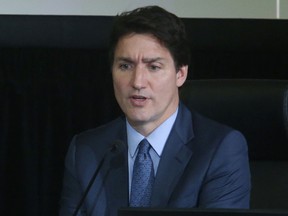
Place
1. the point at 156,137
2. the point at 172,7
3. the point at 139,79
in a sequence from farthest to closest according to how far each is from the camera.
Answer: the point at 172,7
the point at 156,137
the point at 139,79

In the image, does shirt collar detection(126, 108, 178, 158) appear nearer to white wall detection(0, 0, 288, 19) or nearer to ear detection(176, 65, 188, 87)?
ear detection(176, 65, 188, 87)

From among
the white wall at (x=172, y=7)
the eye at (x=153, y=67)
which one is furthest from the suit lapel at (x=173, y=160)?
the white wall at (x=172, y=7)

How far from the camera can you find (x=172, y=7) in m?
2.42

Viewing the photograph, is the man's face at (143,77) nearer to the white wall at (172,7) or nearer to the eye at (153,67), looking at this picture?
the eye at (153,67)

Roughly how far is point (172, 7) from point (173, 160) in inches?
43.5

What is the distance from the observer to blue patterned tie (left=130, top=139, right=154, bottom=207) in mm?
1433

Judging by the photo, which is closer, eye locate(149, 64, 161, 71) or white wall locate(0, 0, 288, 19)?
eye locate(149, 64, 161, 71)

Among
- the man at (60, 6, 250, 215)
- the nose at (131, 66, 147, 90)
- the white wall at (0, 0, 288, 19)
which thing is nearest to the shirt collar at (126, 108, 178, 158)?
the man at (60, 6, 250, 215)

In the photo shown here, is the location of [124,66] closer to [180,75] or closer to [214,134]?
[180,75]

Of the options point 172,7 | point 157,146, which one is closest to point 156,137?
point 157,146

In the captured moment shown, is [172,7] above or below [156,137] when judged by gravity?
above

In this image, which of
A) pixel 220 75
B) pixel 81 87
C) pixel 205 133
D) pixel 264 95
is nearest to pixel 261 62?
pixel 220 75

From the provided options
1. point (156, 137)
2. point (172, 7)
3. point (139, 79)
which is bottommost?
point (156, 137)

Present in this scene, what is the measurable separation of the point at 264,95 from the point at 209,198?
36 centimetres
